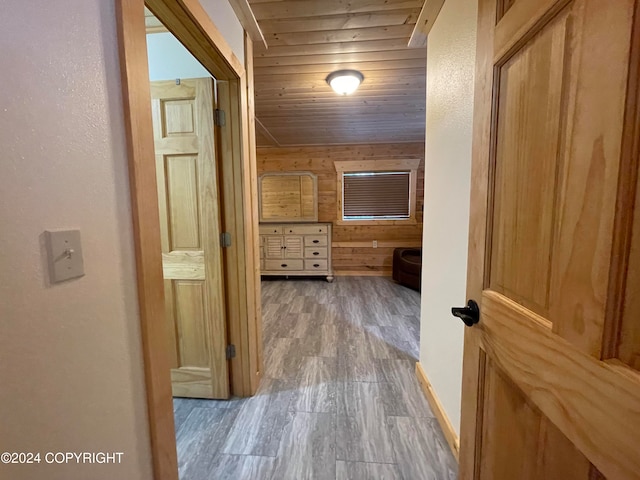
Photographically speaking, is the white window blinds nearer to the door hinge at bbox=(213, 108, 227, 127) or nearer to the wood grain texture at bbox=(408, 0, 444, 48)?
the wood grain texture at bbox=(408, 0, 444, 48)

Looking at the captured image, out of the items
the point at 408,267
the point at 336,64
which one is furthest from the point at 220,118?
the point at 408,267

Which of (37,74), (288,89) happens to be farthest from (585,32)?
(288,89)

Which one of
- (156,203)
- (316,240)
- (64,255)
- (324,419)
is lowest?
(324,419)

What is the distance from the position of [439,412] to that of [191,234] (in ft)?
5.81

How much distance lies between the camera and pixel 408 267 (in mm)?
4297

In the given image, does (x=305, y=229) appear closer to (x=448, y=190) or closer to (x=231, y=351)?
(x=231, y=351)

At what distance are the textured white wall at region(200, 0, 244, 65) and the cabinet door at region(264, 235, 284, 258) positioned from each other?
3217 millimetres

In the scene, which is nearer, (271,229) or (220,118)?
(220,118)

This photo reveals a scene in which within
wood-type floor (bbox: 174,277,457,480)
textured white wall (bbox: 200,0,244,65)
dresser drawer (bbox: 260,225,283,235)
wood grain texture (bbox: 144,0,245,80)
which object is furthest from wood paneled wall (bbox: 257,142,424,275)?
wood grain texture (bbox: 144,0,245,80)

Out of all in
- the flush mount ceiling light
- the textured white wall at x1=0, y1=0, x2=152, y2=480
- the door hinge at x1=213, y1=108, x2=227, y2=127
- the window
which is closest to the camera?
the textured white wall at x1=0, y1=0, x2=152, y2=480

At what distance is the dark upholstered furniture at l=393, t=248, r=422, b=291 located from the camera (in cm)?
417

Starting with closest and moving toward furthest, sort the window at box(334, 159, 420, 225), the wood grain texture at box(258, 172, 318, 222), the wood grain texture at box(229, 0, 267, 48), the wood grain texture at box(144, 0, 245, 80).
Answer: the wood grain texture at box(144, 0, 245, 80), the wood grain texture at box(229, 0, 267, 48), the window at box(334, 159, 420, 225), the wood grain texture at box(258, 172, 318, 222)

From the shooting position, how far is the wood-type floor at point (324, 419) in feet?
4.42

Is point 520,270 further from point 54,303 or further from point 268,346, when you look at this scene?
point 268,346
